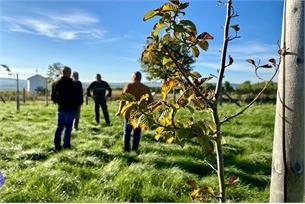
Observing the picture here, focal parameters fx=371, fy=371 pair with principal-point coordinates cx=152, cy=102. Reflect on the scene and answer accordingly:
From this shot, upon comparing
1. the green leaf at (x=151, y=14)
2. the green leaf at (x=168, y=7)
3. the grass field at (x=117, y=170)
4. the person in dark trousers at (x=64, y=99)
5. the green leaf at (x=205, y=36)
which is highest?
the green leaf at (x=168, y=7)

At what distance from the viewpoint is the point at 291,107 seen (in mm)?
1416

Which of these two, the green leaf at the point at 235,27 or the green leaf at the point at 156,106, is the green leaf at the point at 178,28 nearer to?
the green leaf at the point at 235,27

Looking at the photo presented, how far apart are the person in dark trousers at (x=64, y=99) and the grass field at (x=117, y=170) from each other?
0.42 meters

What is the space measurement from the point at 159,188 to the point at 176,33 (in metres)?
3.08

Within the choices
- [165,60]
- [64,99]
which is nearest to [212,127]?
[165,60]

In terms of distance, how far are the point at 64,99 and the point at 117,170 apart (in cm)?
247

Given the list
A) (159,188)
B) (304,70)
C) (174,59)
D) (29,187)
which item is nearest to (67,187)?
(29,187)

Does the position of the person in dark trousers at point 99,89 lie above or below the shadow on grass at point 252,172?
above

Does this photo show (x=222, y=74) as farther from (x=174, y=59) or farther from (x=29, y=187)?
(x=29, y=187)

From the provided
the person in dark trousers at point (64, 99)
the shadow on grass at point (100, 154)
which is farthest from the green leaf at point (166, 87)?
the person in dark trousers at point (64, 99)

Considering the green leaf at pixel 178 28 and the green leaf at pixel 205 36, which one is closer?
the green leaf at pixel 178 28

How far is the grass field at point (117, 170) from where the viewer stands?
428 cm

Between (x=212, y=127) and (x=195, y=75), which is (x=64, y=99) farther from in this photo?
(x=212, y=127)

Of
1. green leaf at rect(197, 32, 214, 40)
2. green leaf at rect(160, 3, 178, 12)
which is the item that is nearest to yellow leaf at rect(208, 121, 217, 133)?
green leaf at rect(197, 32, 214, 40)
